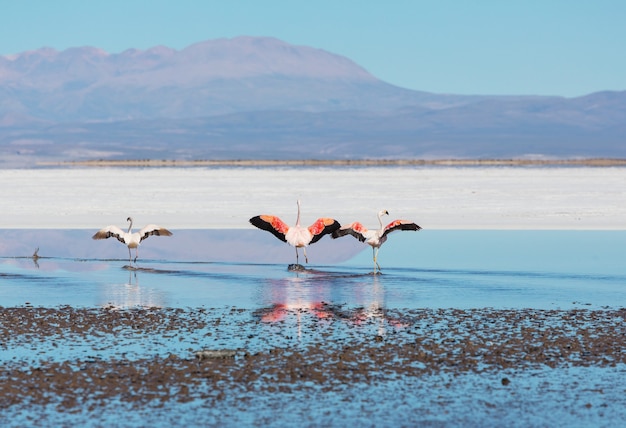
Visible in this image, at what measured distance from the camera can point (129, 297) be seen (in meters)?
16.4

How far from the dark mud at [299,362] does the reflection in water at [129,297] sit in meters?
0.53

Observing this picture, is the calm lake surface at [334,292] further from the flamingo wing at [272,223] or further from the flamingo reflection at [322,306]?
the flamingo wing at [272,223]

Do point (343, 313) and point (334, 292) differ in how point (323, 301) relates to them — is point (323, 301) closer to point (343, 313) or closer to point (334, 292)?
point (334, 292)

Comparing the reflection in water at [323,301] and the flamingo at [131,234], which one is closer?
the reflection in water at [323,301]

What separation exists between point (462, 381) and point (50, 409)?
150 inches

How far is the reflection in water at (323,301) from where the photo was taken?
564 inches

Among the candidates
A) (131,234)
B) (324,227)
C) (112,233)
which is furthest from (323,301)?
(112,233)

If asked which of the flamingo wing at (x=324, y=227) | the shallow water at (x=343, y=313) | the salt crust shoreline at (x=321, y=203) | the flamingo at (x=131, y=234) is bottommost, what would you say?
the shallow water at (x=343, y=313)

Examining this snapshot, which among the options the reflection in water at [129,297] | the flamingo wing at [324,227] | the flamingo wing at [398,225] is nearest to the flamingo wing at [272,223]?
the flamingo wing at [324,227]

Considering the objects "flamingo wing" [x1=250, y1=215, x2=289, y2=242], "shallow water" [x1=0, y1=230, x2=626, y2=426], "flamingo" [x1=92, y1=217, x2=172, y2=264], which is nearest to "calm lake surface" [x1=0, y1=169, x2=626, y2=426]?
"shallow water" [x1=0, y1=230, x2=626, y2=426]

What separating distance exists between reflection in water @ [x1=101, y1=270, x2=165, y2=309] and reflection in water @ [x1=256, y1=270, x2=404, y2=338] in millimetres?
1576

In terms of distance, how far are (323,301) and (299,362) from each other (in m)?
4.49

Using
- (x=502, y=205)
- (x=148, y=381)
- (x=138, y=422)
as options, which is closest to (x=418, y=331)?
(x=148, y=381)

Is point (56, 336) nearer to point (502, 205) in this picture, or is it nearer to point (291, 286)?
point (291, 286)
